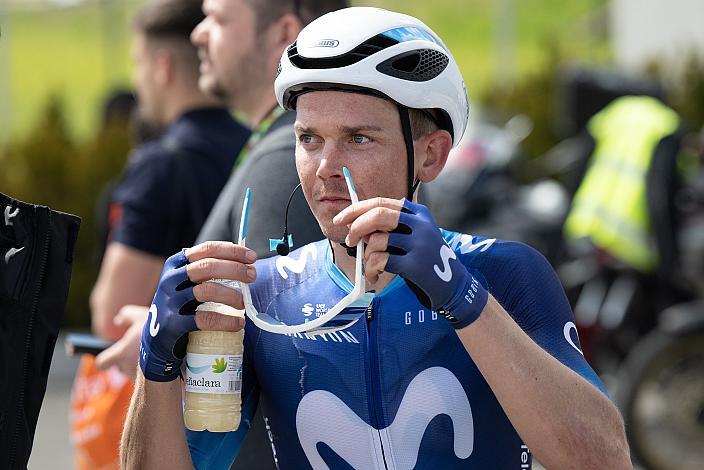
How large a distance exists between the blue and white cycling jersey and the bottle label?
0.20m

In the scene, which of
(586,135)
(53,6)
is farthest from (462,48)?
(586,135)

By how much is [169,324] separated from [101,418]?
5.60 ft

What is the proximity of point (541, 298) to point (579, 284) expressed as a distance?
19.6 ft

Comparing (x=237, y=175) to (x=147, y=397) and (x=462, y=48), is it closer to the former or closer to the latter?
(x=147, y=397)

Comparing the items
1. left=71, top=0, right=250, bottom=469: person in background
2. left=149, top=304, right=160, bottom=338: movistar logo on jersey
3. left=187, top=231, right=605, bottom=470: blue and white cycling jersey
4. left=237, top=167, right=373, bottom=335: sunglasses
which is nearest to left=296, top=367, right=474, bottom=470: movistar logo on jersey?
left=187, top=231, right=605, bottom=470: blue and white cycling jersey

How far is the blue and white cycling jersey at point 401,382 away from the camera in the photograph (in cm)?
276

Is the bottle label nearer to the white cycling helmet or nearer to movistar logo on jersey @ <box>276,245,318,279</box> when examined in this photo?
movistar logo on jersey @ <box>276,245,318,279</box>

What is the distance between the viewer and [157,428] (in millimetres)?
2762

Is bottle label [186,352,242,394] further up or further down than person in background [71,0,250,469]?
further up

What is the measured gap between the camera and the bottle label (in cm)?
264

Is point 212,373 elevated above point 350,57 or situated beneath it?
situated beneath

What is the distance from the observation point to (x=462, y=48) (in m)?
37.1

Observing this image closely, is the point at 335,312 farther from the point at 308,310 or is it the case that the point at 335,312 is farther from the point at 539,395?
the point at 539,395

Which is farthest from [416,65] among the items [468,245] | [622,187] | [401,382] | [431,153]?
[622,187]
